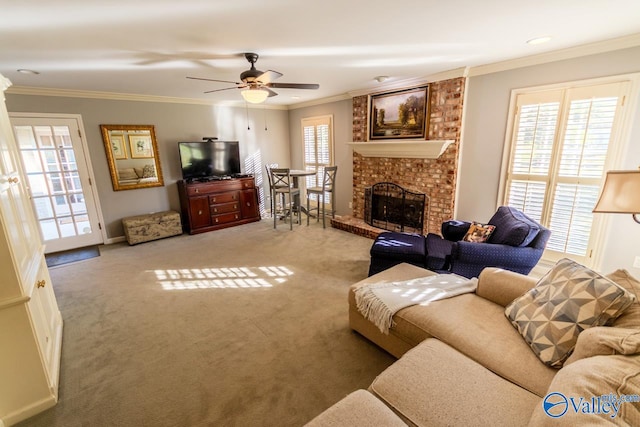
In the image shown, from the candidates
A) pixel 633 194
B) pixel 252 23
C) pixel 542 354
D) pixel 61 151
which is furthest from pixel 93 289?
pixel 633 194

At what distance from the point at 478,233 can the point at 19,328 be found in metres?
3.63

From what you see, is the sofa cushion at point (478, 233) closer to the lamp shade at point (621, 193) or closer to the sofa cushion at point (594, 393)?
the lamp shade at point (621, 193)

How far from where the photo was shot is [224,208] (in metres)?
5.38

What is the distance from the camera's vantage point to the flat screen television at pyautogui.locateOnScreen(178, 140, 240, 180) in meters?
5.06

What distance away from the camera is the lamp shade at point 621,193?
164 cm

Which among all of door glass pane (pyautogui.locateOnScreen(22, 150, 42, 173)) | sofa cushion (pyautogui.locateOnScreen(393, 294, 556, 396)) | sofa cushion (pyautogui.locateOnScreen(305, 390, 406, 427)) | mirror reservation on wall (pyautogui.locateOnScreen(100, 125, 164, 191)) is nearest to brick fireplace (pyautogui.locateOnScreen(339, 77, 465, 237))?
sofa cushion (pyautogui.locateOnScreen(393, 294, 556, 396))

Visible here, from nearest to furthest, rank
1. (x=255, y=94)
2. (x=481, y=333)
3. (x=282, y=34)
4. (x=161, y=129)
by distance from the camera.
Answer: (x=481, y=333) < (x=282, y=34) < (x=255, y=94) < (x=161, y=129)

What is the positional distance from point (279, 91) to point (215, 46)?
225cm

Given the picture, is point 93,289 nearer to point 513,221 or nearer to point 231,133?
point 231,133

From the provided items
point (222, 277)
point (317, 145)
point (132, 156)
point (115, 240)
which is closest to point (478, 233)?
point (222, 277)

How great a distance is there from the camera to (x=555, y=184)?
3061mm

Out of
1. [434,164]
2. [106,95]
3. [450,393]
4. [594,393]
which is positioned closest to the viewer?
[594,393]

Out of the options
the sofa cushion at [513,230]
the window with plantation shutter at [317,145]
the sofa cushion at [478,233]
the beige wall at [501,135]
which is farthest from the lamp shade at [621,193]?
the window with plantation shutter at [317,145]

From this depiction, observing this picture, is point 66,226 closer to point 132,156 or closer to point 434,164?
point 132,156
